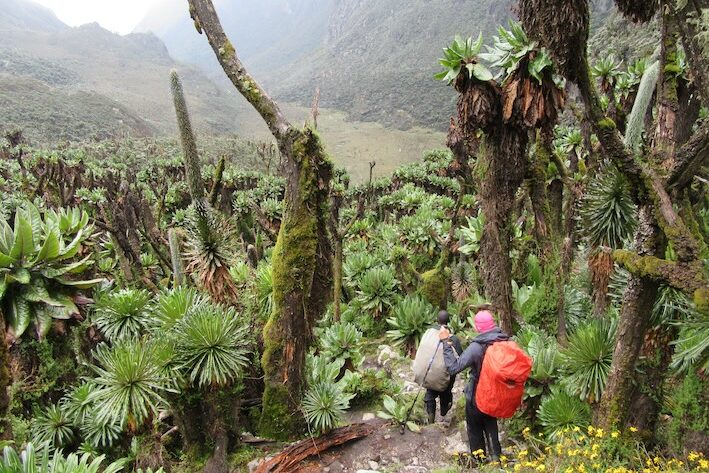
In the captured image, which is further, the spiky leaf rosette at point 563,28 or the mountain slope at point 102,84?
the mountain slope at point 102,84

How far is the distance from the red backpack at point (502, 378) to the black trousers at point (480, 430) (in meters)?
0.35

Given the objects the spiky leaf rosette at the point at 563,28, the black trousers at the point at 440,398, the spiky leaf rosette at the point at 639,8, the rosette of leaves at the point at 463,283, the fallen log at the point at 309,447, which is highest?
the spiky leaf rosette at the point at 639,8

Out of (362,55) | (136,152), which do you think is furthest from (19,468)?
(362,55)

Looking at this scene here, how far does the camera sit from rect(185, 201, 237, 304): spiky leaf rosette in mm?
7438

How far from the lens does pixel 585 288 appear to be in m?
10.2

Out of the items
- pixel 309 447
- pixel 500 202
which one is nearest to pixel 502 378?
pixel 500 202

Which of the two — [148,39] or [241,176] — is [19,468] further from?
[148,39]

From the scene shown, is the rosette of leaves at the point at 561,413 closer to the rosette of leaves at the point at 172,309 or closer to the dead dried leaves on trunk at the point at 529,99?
the dead dried leaves on trunk at the point at 529,99

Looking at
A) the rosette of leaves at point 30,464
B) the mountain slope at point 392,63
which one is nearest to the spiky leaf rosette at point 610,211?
the rosette of leaves at point 30,464

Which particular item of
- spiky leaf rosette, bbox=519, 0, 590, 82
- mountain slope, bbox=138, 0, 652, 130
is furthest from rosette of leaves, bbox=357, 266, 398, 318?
mountain slope, bbox=138, 0, 652, 130

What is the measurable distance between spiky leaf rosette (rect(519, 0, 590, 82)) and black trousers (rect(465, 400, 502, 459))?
12.5 feet

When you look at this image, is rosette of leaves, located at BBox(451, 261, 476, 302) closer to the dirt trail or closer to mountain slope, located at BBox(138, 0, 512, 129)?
the dirt trail

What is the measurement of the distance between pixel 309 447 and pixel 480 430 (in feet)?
7.81

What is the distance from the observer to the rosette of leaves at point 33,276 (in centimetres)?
486
